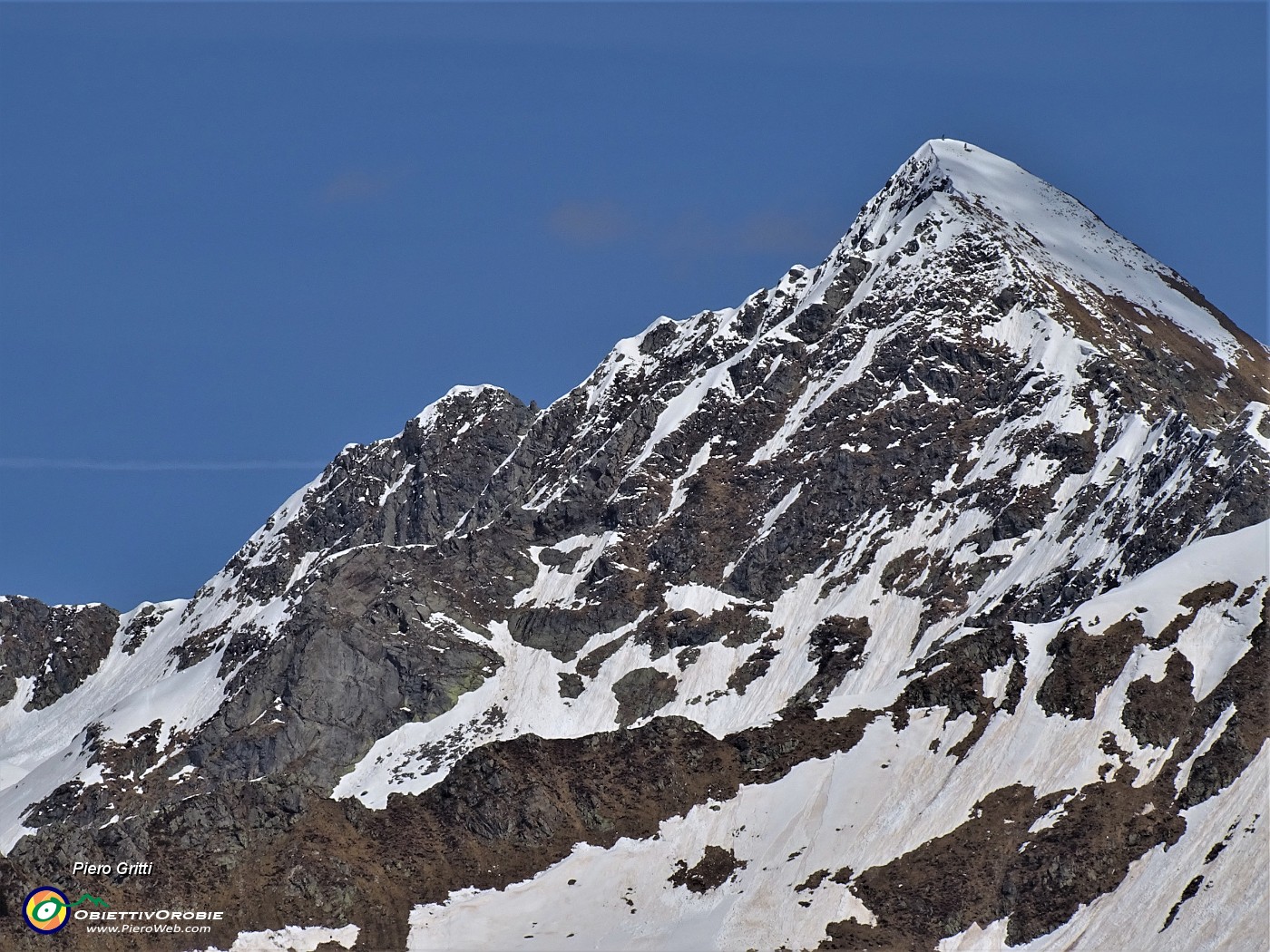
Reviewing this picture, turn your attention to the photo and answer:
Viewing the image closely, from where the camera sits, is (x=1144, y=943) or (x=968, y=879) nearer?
(x=1144, y=943)

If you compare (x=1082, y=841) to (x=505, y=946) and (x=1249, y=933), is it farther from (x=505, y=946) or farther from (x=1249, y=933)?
(x=505, y=946)

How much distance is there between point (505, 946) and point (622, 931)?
9.12 m

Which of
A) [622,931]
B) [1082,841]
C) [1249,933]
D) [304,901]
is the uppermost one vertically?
[304,901]

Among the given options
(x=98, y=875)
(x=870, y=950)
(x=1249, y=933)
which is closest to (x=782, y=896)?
(x=870, y=950)

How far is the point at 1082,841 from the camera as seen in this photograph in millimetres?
197375

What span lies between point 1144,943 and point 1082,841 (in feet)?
46.3

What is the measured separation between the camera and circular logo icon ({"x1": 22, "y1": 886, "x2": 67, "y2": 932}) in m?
188

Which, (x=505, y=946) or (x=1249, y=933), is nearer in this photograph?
(x=1249, y=933)

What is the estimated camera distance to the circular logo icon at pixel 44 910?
7382 inches

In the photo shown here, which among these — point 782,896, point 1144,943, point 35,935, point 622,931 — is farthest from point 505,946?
point 1144,943

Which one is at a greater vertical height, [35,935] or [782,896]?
[35,935]

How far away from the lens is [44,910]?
189125mm

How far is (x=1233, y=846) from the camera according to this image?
18938 centimetres

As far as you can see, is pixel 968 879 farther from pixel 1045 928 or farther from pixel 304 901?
pixel 304 901
